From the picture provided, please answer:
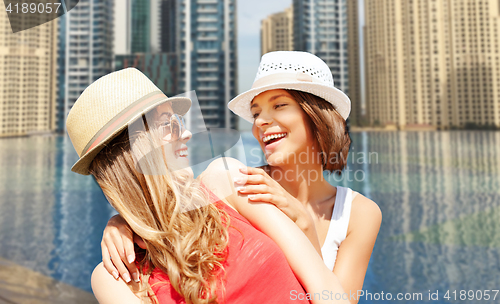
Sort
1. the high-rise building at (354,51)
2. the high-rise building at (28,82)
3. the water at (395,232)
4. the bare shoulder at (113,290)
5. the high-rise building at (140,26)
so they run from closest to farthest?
the bare shoulder at (113,290)
the water at (395,232)
the high-rise building at (28,82)
the high-rise building at (140,26)
the high-rise building at (354,51)

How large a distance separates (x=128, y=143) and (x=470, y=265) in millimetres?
7371

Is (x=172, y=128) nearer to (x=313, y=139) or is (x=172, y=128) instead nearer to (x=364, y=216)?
(x=313, y=139)

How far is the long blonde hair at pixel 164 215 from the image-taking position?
2.97 ft

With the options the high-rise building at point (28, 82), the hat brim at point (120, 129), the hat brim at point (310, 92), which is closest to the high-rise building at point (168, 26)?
the high-rise building at point (28, 82)

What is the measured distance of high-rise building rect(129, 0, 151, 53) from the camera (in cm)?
7812

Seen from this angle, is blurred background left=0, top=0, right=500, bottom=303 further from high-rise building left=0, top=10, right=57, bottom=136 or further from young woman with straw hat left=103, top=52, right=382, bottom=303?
young woman with straw hat left=103, top=52, right=382, bottom=303

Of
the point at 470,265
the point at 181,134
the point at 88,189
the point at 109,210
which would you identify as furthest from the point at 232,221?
the point at 88,189

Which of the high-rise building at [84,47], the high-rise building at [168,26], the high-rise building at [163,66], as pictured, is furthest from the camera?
the high-rise building at [168,26]

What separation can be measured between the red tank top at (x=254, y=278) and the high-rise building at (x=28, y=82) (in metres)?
72.1

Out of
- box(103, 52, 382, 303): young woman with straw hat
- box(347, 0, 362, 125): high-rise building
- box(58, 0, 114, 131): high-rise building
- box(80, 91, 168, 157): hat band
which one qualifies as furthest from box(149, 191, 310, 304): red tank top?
box(347, 0, 362, 125): high-rise building

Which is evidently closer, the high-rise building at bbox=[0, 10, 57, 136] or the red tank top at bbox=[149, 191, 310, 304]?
the red tank top at bbox=[149, 191, 310, 304]

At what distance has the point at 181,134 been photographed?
99 centimetres

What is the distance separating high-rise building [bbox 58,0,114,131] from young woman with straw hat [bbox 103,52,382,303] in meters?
73.4

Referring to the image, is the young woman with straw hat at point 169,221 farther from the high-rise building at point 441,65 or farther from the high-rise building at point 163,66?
the high-rise building at point 441,65
